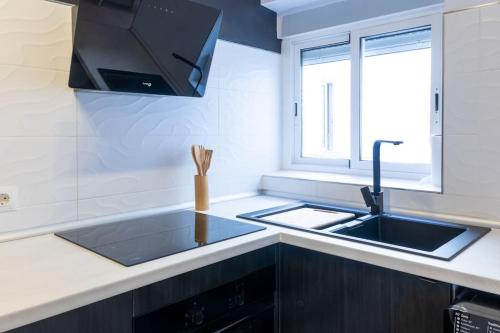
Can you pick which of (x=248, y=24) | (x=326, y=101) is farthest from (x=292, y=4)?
(x=326, y=101)

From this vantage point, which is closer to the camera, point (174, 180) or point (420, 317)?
point (420, 317)

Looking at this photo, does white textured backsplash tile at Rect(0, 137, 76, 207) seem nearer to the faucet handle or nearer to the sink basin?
the sink basin

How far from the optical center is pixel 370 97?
2193 millimetres

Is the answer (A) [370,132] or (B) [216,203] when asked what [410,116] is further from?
(B) [216,203]

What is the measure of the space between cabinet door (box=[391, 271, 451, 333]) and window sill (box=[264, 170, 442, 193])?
24.7 inches

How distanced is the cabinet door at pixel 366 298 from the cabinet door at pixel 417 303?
1.0 inches

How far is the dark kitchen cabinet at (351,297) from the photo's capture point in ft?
3.91

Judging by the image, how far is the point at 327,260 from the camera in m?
1.40

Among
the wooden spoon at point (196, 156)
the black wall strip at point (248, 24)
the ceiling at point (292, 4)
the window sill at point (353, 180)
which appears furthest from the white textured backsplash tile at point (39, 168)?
the ceiling at point (292, 4)

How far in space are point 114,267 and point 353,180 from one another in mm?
1282

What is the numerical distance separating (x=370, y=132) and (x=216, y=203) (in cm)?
88

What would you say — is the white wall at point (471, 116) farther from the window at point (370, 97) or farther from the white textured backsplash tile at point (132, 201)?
the white textured backsplash tile at point (132, 201)

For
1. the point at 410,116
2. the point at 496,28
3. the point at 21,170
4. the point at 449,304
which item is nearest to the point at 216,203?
the point at 21,170

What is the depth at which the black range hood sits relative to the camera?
4.45ft
